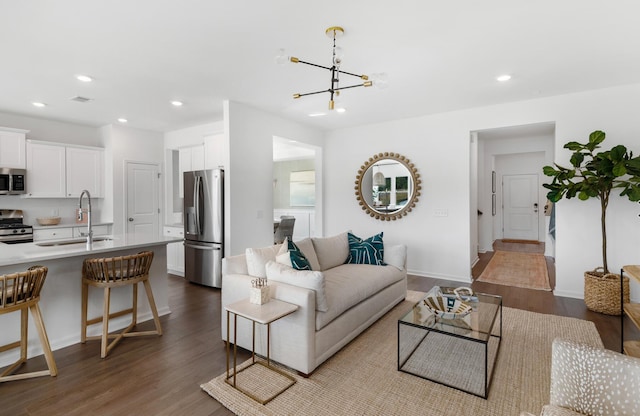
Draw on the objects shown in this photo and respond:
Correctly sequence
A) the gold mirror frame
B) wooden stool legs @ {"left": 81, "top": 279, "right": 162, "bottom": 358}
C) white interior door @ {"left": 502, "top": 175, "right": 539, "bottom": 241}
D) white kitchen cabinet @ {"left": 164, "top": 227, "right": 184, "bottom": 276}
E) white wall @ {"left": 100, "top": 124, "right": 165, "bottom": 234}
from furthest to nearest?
white interior door @ {"left": 502, "top": 175, "right": 539, "bottom": 241}
white wall @ {"left": 100, "top": 124, "right": 165, "bottom": 234}
white kitchen cabinet @ {"left": 164, "top": 227, "right": 184, "bottom": 276}
the gold mirror frame
wooden stool legs @ {"left": 81, "top": 279, "right": 162, "bottom": 358}

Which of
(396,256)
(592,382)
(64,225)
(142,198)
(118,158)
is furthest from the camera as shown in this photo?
(142,198)

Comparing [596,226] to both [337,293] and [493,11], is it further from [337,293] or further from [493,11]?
[337,293]

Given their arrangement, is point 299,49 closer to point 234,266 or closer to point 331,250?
point 234,266

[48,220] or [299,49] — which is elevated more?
[299,49]

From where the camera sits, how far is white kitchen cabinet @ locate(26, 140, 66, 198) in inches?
197

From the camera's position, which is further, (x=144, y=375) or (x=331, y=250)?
(x=331, y=250)

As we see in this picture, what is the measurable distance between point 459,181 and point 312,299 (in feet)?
11.8

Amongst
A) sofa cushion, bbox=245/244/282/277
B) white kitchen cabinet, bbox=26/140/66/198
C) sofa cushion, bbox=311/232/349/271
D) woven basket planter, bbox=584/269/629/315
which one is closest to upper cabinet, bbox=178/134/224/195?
white kitchen cabinet, bbox=26/140/66/198

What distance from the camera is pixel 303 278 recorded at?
2.54 m

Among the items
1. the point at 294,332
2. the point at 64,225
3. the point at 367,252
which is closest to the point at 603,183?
the point at 367,252

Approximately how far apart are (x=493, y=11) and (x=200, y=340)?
357 cm

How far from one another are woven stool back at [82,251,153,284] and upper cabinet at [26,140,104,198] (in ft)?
11.0

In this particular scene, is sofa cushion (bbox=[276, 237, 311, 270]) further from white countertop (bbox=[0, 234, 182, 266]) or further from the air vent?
the air vent

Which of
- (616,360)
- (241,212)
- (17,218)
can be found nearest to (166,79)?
(241,212)
